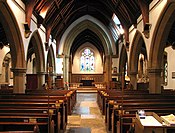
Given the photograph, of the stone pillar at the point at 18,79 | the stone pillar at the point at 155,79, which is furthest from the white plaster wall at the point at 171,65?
the stone pillar at the point at 18,79

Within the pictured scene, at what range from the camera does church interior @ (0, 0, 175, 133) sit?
5078 millimetres

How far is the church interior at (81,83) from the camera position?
5.08m

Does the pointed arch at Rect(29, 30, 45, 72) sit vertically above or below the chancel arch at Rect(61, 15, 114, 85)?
below

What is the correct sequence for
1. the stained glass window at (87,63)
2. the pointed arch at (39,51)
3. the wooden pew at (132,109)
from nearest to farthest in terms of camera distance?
1. the wooden pew at (132,109)
2. the pointed arch at (39,51)
3. the stained glass window at (87,63)

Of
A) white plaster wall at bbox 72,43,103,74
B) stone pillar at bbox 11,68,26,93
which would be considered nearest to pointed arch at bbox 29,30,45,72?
stone pillar at bbox 11,68,26,93

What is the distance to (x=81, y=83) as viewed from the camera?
94.3ft

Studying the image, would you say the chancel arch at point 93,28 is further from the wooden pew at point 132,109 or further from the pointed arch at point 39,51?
the wooden pew at point 132,109

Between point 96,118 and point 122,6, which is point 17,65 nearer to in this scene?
point 96,118

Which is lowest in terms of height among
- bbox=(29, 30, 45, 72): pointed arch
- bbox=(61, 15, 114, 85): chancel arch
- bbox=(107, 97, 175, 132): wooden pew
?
bbox=(107, 97, 175, 132): wooden pew

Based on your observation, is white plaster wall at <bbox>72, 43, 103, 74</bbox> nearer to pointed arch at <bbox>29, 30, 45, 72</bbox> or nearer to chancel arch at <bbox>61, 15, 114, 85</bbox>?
chancel arch at <bbox>61, 15, 114, 85</bbox>

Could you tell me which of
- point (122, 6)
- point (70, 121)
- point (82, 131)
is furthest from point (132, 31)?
point (82, 131)

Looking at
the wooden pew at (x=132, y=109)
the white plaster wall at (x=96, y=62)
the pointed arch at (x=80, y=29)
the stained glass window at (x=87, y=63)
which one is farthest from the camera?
the stained glass window at (x=87, y=63)

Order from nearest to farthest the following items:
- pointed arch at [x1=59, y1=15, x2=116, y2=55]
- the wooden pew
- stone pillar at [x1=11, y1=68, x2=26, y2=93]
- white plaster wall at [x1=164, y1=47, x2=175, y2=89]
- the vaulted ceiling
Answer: the wooden pew, stone pillar at [x1=11, y1=68, x2=26, y2=93], the vaulted ceiling, white plaster wall at [x1=164, y1=47, x2=175, y2=89], pointed arch at [x1=59, y1=15, x2=116, y2=55]

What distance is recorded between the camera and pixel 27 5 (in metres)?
10.6
